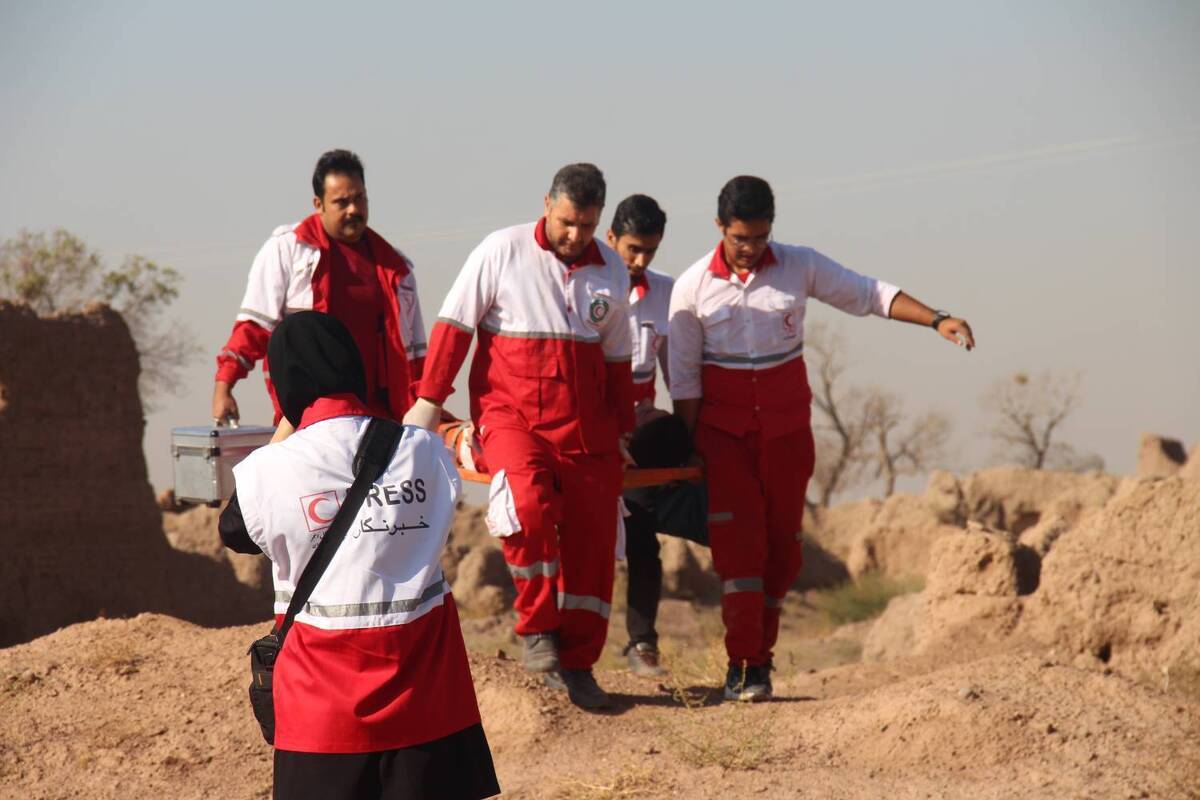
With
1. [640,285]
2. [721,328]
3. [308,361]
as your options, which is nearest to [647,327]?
[640,285]

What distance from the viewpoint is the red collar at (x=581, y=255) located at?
6.45 meters

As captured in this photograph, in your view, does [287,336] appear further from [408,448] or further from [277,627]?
[277,627]

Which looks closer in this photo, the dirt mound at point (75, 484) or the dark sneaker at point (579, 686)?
the dark sneaker at point (579, 686)

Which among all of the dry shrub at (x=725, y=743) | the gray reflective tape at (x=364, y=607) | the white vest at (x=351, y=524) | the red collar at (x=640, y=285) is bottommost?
the dry shrub at (x=725, y=743)

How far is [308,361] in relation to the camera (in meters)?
3.70

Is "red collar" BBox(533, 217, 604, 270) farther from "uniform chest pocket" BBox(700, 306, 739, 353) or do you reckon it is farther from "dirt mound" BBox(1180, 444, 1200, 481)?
"dirt mound" BBox(1180, 444, 1200, 481)

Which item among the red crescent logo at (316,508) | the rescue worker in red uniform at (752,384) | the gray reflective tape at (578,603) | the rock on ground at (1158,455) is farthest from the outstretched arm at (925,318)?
the rock on ground at (1158,455)

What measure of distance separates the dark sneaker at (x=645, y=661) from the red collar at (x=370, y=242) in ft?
7.46

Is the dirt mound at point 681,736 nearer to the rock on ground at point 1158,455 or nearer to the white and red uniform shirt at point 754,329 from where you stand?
the white and red uniform shirt at point 754,329

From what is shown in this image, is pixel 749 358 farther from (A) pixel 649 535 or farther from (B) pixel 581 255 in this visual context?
(A) pixel 649 535

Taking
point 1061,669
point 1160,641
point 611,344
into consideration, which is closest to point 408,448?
point 611,344

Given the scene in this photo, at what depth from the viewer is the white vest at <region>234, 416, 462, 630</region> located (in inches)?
140

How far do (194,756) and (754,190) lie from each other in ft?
11.3

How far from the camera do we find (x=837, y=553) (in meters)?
19.5
